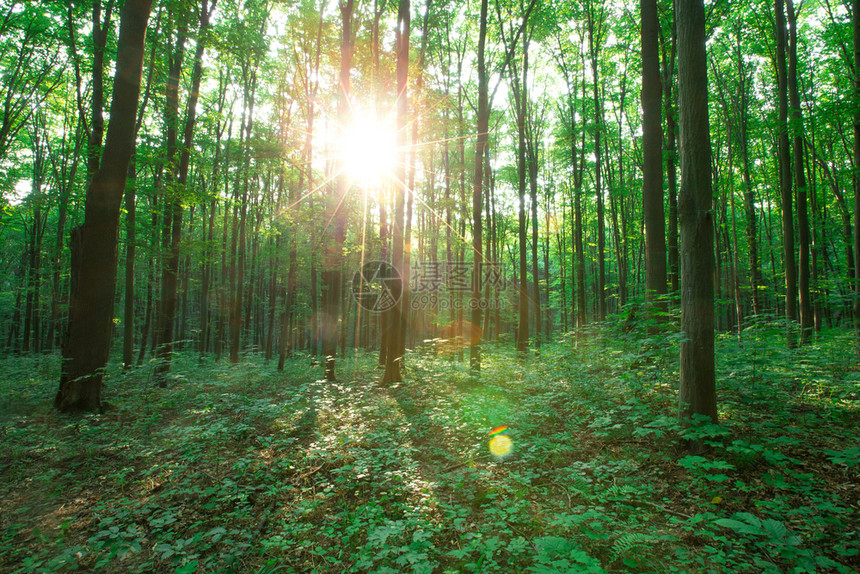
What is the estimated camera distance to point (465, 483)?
13.5ft

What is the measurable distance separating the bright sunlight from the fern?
11265 mm

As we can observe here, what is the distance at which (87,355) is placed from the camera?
255 inches

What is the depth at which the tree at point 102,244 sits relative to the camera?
21.3 feet

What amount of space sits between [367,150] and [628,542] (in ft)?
43.9

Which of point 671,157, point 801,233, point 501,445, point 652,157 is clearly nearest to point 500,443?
point 501,445

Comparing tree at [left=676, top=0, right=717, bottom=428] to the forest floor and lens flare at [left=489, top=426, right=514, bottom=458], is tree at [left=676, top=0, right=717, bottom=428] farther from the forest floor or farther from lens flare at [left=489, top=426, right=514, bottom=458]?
lens flare at [left=489, top=426, right=514, bottom=458]

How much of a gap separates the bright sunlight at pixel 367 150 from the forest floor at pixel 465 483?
884 centimetres

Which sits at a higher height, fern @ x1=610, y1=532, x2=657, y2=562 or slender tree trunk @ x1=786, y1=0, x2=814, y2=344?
slender tree trunk @ x1=786, y1=0, x2=814, y2=344

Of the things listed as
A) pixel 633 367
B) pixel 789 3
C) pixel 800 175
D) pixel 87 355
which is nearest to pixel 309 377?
pixel 87 355

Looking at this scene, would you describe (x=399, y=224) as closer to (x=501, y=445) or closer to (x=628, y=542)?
(x=501, y=445)

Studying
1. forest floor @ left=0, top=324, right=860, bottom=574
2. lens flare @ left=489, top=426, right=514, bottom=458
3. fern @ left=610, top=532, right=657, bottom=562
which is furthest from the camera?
lens flare @ left=489, top=426, right=514, bottom=458

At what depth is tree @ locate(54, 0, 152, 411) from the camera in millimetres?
6480

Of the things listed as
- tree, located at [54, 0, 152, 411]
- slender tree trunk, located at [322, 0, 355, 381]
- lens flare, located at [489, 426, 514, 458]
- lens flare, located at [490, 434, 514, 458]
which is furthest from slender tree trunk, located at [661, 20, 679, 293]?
tree, located at [54, 0, 152, 411]

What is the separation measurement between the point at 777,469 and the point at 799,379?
3298 mm
